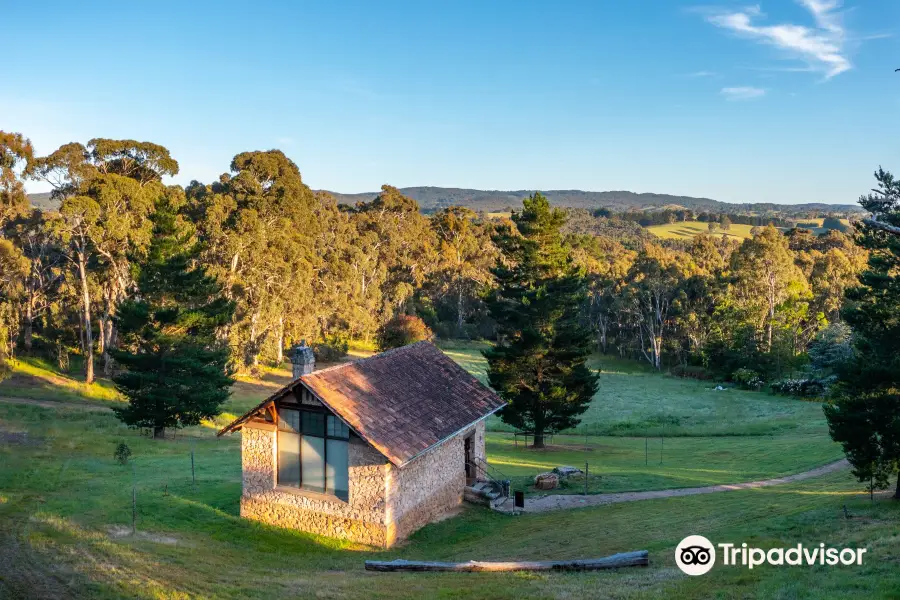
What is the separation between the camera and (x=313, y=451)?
18141 millimetres

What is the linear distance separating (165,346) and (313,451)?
1577 cm

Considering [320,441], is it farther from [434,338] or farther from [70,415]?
[434,338]

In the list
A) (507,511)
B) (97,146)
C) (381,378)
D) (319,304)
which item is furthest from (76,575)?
(319,304)

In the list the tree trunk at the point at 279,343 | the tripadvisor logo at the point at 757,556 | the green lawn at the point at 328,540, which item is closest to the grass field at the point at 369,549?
the green lawn at the point at 328,540

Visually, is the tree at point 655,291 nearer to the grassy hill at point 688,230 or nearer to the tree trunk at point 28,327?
the tree trunk at point 28,327

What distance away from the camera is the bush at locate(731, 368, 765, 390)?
55.2m

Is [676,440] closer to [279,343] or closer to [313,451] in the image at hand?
[313,451]

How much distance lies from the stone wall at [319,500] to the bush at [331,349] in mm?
40303

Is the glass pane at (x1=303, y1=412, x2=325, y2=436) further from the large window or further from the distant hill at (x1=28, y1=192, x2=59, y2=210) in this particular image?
the distant hill at (x1=28, y1=192, x2=59, y2=210)

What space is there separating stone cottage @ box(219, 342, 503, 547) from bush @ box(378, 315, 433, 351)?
1728 inches

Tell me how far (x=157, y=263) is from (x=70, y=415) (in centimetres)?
1037

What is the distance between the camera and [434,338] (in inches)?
2977

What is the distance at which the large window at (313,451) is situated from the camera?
1770 centimetres


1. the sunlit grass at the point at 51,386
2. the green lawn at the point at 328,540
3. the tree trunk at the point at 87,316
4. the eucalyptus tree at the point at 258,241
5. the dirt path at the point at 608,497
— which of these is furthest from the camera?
the eucalyptus tree at the point at 258,241
